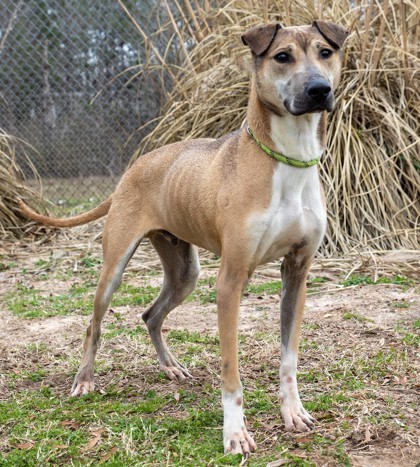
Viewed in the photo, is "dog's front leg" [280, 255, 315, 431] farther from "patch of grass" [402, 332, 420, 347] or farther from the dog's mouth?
"patch of grass" [402, 332, 420, 347]

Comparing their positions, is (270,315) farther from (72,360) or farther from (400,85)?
(400,85)

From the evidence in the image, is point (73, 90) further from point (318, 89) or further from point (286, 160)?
point (318, 89)

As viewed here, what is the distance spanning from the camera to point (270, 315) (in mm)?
5453

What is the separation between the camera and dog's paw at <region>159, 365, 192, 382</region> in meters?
4.32

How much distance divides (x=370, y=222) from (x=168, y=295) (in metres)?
2.78

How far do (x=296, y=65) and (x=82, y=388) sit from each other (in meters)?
2.15

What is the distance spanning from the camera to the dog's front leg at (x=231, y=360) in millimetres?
3312

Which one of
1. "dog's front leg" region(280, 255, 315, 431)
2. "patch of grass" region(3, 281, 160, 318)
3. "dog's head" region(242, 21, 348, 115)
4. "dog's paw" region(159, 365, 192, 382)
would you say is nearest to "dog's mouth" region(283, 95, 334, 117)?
"dog's head" region(242, 21, 348, 115)

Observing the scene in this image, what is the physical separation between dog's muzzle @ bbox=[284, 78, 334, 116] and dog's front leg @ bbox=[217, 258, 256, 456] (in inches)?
30.3

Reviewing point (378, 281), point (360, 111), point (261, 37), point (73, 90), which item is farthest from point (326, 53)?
point (73, 90)

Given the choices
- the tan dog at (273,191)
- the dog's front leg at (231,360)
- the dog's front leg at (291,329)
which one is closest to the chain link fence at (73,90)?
the tan dog at (273,191)

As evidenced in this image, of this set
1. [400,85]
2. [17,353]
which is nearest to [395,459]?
[17,353]

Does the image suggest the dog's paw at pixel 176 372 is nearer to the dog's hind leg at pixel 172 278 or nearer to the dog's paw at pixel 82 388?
the dog's hind leg at pixel 172 278

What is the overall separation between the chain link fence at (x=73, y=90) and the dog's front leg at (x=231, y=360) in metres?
6.36
